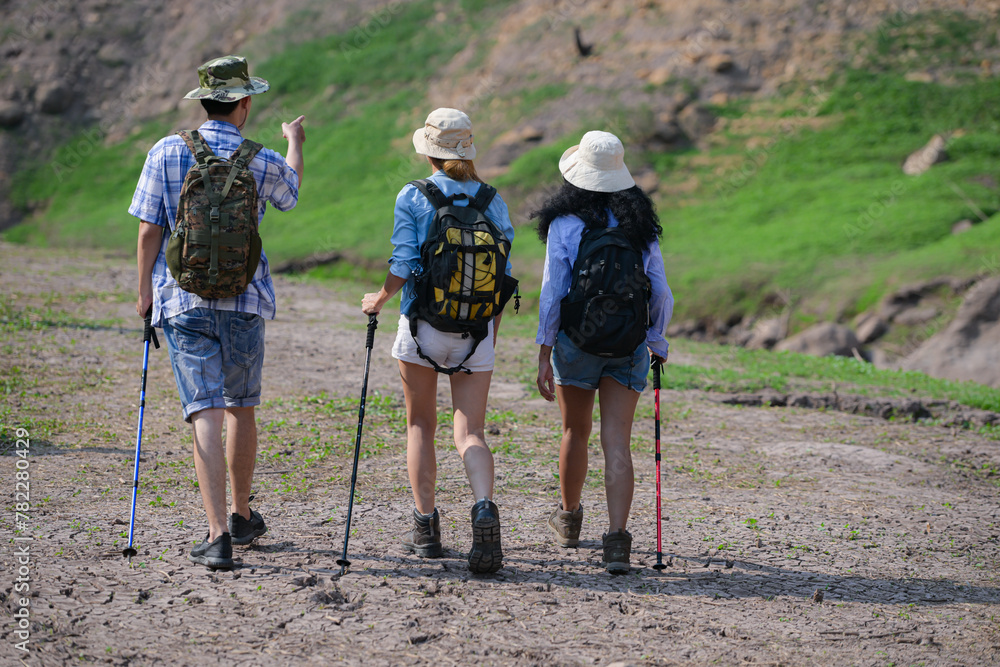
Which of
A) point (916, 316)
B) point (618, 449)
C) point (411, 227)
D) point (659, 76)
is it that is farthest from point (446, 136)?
point (659, 76)

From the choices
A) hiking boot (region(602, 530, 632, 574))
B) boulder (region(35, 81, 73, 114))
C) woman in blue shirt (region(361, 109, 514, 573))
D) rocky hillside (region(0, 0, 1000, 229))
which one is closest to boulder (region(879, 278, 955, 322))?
rocky hillside (region(0, 0, 1000, 229))

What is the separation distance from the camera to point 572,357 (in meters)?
4.38

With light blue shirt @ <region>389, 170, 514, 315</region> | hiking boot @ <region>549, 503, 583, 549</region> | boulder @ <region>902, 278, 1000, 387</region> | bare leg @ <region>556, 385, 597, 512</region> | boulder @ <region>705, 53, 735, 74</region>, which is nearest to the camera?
light blue shirt @ <region>389, 170, 514, 315</region>

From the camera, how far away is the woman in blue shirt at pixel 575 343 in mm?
4355

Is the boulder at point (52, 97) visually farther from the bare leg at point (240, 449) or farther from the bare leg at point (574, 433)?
the bare leg at point (574, 433)

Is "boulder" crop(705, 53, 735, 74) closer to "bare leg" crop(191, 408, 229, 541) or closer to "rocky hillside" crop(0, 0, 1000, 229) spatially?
"rocky hillside" crop(0, 0, 1000, 229)

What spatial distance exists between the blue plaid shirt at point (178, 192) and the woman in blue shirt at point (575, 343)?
50.3 inches

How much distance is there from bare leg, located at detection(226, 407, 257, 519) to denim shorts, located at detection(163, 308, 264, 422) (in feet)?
0.29

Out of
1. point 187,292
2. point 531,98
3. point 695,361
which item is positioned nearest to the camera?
point 187,292

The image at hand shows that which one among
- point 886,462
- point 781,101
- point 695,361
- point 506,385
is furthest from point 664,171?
point 886,462

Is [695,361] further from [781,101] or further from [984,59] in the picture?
[984,59]

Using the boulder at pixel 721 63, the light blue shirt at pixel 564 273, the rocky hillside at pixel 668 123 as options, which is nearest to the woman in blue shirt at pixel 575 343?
the light blue shirt at pixel 564 273

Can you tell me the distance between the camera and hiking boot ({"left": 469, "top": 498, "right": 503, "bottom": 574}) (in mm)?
4098

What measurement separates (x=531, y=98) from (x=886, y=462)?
19198 mm
